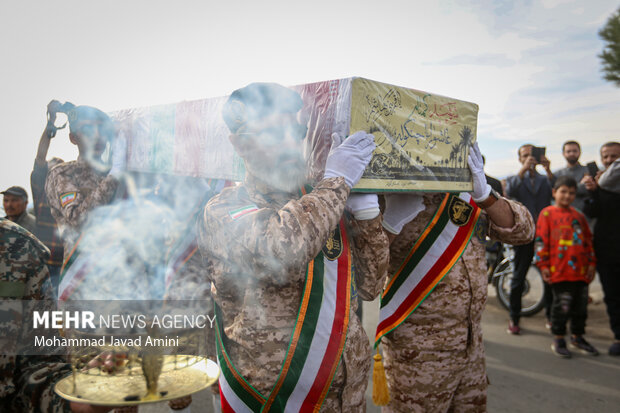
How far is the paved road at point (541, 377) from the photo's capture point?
11.5 feet

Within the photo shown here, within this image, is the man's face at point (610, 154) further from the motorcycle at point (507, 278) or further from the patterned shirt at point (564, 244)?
the motorcycle at point (507, 278)

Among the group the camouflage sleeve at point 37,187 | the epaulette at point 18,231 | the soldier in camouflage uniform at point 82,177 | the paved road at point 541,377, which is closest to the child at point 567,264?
the paved road at point 541,377

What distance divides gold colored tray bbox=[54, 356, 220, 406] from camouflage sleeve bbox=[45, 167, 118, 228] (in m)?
1.75

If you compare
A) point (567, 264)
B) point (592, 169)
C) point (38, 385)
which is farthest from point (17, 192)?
point (592, 169)

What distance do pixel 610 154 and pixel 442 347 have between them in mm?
4092

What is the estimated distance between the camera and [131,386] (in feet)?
3.39

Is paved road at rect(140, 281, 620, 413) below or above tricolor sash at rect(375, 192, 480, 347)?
below

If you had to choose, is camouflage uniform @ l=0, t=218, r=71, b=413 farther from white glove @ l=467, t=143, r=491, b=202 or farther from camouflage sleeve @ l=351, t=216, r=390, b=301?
white glove @ l=467, t=143, r=491, b=202

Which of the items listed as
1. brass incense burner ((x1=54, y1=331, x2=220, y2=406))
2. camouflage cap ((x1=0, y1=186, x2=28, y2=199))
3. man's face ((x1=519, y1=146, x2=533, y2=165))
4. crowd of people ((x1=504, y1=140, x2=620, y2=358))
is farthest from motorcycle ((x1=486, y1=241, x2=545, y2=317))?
camouflage cap ((x1=0, y1=186, x2=28, y2=199))

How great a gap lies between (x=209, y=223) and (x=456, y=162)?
4.26ft

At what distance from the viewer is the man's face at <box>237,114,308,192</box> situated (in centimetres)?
160

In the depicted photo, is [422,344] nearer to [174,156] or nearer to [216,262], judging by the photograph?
[216,262]

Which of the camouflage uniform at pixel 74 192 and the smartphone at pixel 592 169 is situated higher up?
the smartphone at pixel 592 169

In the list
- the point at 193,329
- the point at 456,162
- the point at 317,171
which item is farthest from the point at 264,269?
the point at 456,162
